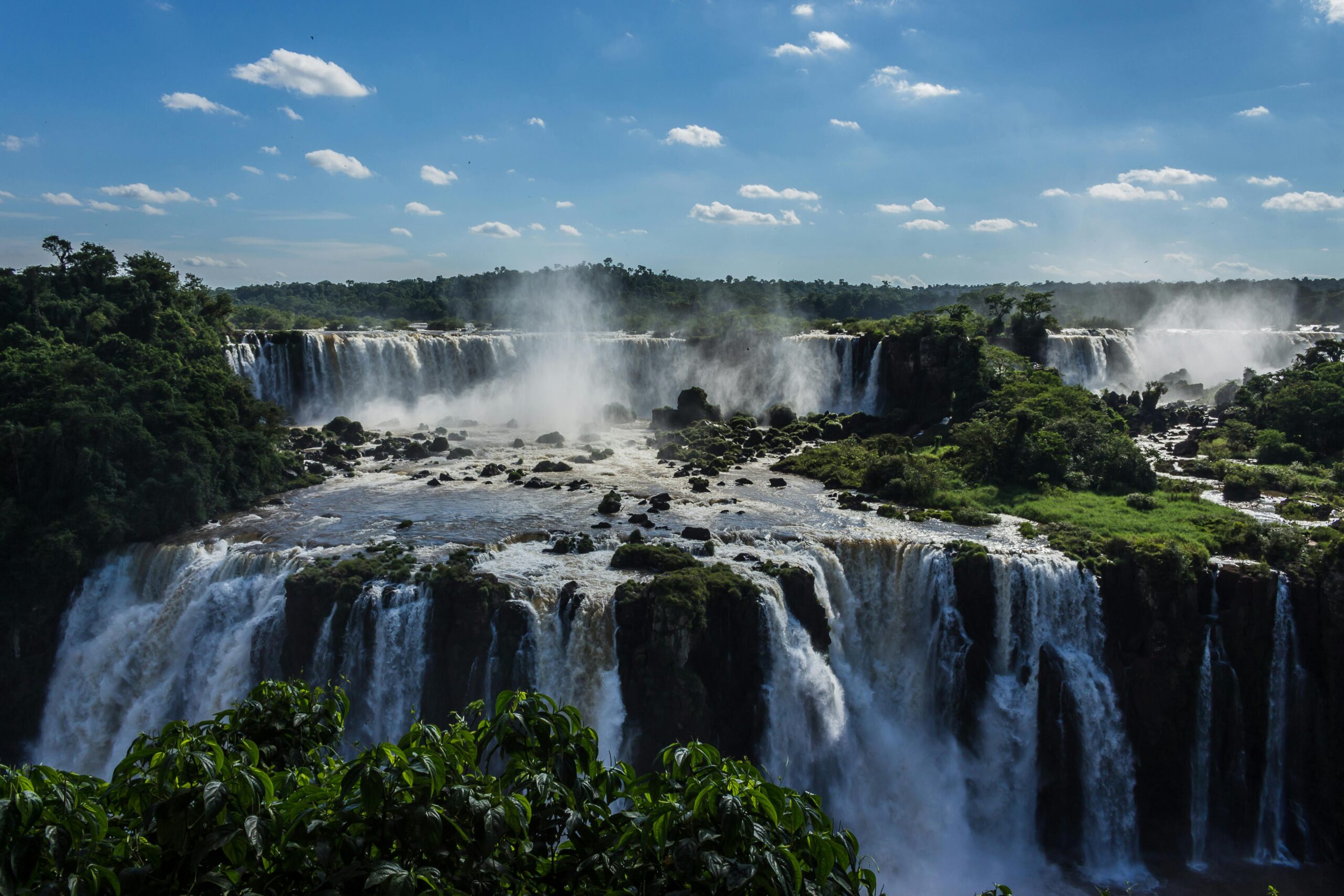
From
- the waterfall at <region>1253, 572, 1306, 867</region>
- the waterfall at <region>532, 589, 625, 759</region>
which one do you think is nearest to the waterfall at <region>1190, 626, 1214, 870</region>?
the waterfall at <region>1253, 572, 1306, 867</region>

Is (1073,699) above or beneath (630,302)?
beneath

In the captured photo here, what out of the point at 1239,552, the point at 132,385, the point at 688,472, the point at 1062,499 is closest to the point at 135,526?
the point at 132,385

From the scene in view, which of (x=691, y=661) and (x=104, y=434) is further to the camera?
(x=104, y=434)

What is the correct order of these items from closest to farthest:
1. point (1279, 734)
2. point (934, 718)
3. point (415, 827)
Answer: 1. point (415, 827)
2. point (1279, 734)
3. point (934, 718)

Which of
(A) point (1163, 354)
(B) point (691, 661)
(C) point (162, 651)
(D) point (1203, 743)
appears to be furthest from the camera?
(A) point (1163, 354)

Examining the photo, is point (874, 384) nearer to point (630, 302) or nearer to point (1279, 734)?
point (1279, 734)

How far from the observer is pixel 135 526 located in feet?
80.6

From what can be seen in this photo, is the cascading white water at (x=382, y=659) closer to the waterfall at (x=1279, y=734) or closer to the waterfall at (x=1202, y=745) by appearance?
the waterfall at (x=1202, y=745)

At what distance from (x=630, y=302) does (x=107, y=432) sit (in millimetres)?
62179

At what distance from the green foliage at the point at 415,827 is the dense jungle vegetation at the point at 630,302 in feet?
172

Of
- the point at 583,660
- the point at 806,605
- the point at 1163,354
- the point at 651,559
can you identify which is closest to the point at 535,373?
the point at 651,559

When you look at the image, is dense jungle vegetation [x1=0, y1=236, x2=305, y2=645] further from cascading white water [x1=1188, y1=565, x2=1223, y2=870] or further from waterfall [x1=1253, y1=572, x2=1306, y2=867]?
waterfall [x1=1253, y1=572, x2=1306, y2=867]

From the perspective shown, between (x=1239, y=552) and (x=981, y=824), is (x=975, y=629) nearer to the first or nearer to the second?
(x=981, y=824)

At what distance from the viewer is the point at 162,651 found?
21.9 meters
